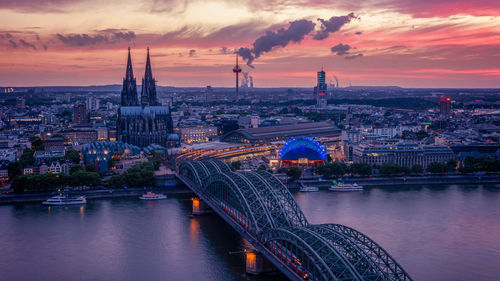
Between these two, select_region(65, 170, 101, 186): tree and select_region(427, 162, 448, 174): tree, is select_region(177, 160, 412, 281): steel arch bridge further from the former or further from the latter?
select_region(427, 162, 448, 174): tree

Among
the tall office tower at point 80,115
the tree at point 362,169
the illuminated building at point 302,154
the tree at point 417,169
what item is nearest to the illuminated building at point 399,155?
the tree at point 417,169

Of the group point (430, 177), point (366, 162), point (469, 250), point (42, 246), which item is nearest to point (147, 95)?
point (366, 162)

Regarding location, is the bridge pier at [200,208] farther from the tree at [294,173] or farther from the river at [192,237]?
the tree at [294,173]

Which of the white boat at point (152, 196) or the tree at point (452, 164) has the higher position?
the tree at point (452, 164)

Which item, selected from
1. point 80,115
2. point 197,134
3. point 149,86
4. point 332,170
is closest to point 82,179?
point 332,170

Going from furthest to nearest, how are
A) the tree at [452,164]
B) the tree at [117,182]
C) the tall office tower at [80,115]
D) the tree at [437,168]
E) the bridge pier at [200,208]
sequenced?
the tall office tower at [80,115] → the tree at [452,164] → the tree at [437,168] → the tree at [117,182] → the bridge pier at [200,208]

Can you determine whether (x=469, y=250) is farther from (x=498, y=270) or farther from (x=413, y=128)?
(x=413, y=128)

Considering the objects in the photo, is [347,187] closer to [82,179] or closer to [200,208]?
[200,208]
